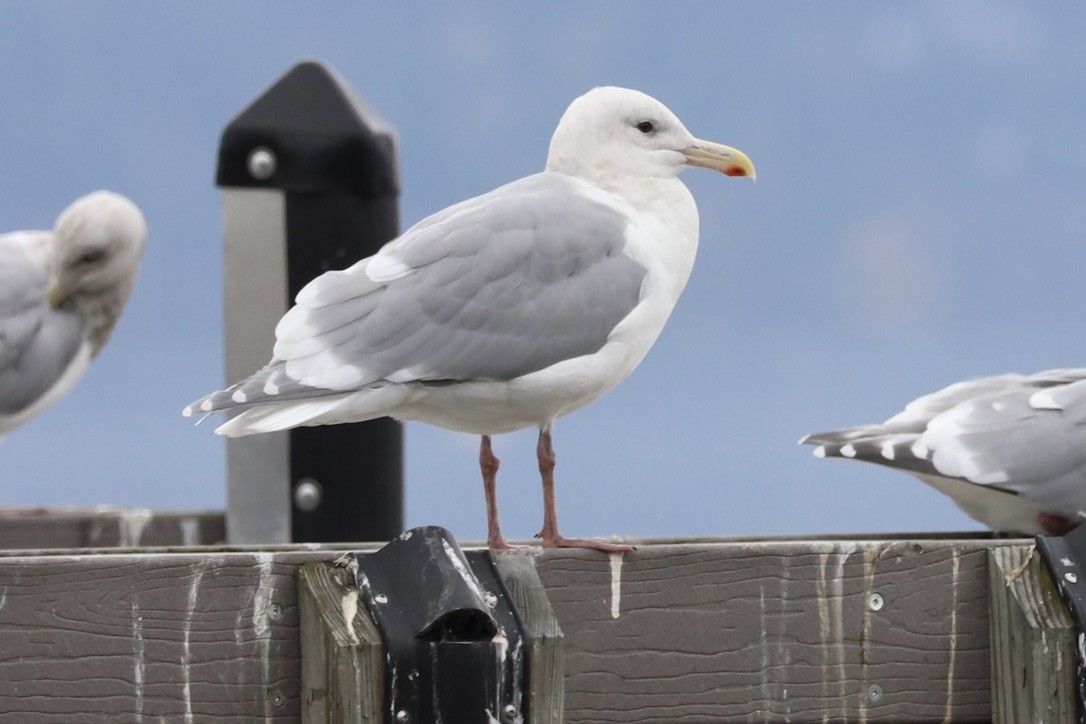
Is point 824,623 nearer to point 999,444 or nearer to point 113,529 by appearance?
point 999,444

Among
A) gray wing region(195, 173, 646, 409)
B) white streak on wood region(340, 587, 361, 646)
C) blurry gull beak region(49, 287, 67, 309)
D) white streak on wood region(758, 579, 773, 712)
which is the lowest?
white streak on wood region(758, 579, 773, 712)

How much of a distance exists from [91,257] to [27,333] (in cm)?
54

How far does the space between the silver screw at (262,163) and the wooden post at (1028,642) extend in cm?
324

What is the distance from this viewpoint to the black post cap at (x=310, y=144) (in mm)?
5605

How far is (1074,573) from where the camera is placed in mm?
3031

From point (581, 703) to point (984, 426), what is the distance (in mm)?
2222

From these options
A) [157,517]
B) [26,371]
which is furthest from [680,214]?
[26,371]

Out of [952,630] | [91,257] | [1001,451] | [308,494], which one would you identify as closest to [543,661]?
[952,630]

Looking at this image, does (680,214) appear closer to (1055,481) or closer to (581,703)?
(581,703)

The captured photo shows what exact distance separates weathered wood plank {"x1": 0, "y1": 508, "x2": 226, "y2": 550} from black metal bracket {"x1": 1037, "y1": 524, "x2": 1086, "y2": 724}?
3.42 m

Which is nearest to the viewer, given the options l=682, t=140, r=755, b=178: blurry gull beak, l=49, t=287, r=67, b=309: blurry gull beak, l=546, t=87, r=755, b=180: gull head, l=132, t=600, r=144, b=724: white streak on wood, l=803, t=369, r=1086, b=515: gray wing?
l=132, t=600, r=144, b=724: white streak on wood

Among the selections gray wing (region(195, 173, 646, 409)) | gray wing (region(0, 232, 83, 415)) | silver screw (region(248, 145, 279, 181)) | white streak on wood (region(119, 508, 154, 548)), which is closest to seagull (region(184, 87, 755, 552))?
gray wing (region(195, 173, 646, 409))

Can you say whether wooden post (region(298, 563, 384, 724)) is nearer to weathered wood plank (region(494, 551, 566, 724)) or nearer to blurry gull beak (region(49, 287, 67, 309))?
weathered wood plank (region(494, 551, 566, 724))

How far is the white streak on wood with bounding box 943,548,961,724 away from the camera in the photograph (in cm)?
305
